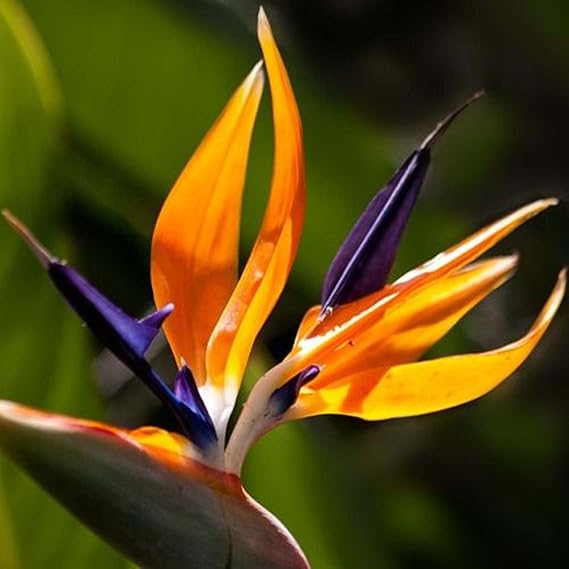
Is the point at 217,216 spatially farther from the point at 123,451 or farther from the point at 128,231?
the point at 128,231

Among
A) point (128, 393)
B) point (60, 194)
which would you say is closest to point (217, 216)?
point (60, 194)

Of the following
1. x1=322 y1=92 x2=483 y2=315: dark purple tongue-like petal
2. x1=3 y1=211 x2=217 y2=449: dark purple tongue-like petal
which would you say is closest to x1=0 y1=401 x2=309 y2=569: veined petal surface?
x1=3 y1=211 x2=217 y2=449: dark purple tongue-like petal

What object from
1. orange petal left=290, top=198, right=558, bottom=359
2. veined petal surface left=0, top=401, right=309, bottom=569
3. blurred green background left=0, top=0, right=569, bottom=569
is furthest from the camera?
blurred green background left=0, top=0, right=569, bottom=569

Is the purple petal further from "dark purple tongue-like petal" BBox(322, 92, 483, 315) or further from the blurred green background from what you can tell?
the blurred green background

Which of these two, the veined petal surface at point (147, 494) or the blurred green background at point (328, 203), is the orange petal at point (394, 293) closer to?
the veined petal surface at point (147, 494)

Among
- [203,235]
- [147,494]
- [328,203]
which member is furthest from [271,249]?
[328,203]

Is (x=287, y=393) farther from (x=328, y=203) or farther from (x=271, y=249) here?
(x=328, y=203)
